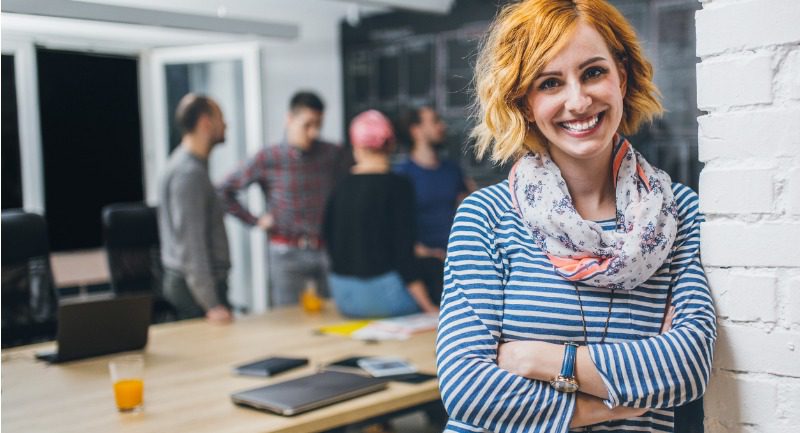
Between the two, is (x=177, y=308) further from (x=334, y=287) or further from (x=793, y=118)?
(x=793, y=118)

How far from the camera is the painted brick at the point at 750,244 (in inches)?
42.9

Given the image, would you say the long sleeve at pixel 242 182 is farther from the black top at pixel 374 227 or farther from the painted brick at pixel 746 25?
the painted brick at pixel 746 25

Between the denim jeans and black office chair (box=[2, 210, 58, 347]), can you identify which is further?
black office chair (box=[2, 210, 58, 347])

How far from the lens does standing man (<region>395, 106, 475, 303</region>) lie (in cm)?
422

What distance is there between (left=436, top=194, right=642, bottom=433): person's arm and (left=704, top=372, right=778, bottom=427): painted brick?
0.36 feet

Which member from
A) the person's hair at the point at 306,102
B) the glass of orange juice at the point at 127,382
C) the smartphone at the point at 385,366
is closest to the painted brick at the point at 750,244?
the smartphone at the point at 385,366

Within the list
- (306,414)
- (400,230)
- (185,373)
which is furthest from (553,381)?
(400,230)

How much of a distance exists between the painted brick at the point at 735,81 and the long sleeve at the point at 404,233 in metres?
1.84

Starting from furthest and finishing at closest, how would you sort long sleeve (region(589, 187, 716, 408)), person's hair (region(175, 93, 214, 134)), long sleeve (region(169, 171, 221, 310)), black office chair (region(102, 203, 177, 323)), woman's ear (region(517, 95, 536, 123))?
black office chair (region(102, 203, 177, 323)) → person's hair (region(175, 93, 214, 134)) → long sleeve (region(169, 171, 221, 310)) → woman's ear (region(517, 95, 536, 123)) → long sleeve (region(589, 187, 716, 408))

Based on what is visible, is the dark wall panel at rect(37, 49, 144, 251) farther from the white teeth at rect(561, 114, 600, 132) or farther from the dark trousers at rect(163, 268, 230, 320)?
the white teeth at rect(561, 114, 600, 132)

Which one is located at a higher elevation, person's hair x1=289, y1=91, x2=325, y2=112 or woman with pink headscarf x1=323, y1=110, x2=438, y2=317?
person's hair x1=289, y1=91, x2=325, y2=112

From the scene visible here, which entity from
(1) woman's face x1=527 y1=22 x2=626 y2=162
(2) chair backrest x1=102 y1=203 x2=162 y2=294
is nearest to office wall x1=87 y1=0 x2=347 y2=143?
(2) chair backrest x1=102 y1=203 x2=162 y2=294

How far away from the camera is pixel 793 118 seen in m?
1.08

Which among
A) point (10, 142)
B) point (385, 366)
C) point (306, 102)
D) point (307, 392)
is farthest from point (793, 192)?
point (10, 142)
